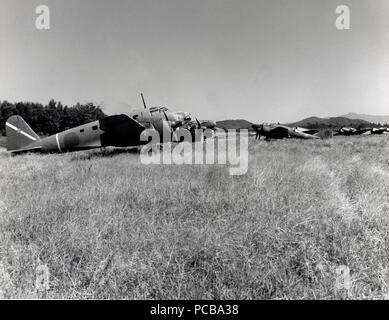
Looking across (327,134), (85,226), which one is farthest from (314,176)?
(327,134)

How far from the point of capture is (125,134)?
11.8 m

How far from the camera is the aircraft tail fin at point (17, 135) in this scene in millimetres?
13156

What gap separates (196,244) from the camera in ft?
7.51

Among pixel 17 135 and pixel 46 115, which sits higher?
pixel 46 115

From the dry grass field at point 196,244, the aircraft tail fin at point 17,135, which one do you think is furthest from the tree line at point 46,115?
the dry grass field at point 196,244

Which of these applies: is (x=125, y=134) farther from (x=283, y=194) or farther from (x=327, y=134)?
(x=327, y=134)

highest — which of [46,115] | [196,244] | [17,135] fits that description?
[46,115]

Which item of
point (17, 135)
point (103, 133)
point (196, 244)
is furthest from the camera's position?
point (17, 135)

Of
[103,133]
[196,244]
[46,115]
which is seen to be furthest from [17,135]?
[46,115]

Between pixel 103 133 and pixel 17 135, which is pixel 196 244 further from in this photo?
pixel 17 135

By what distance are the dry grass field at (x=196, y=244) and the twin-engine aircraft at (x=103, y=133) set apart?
309 inches

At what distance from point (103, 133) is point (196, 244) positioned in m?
10.9

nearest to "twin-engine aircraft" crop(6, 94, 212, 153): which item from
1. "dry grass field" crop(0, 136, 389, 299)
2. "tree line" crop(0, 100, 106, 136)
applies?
"dry grass field" crop(0, 136, 389, 299)
